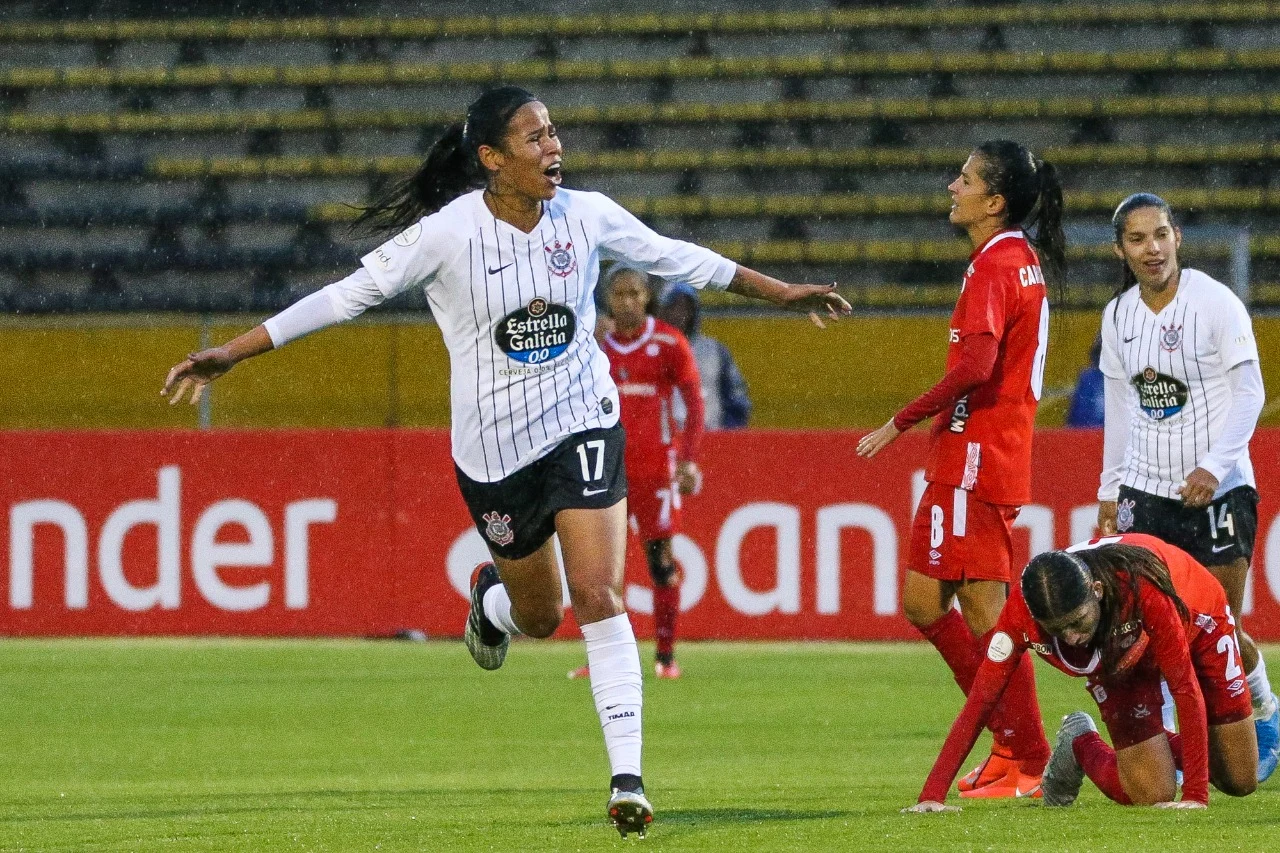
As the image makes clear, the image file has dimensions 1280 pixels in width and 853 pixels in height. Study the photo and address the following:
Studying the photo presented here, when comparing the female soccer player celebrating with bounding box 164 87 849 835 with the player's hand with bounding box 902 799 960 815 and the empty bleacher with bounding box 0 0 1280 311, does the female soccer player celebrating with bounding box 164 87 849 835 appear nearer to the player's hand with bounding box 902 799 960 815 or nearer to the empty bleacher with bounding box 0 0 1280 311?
the player's hand with bounding box 902 799 960 815

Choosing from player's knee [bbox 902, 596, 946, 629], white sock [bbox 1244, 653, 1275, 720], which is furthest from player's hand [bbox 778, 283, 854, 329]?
white sock [bbox 1244, 653, 1275, 720]

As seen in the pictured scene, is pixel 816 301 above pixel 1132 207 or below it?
below

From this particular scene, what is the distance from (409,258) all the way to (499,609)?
1.71 m

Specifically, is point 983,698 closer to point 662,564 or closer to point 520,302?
point 520,302

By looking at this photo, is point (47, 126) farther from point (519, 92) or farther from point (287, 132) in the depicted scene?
point (519, 92)

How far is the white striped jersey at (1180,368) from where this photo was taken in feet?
24.0

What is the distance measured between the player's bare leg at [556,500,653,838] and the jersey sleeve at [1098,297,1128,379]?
237 cm

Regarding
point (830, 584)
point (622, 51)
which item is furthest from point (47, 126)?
point (830, 584)

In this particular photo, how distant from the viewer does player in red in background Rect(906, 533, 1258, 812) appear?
5844mm

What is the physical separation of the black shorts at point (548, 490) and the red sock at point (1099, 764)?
66.2 inches

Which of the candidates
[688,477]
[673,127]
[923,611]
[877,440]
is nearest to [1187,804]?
[923,611]

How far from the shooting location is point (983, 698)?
233 inches

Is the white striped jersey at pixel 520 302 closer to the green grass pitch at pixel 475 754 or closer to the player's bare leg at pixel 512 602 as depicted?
the player's bare leg at pixel 512 602

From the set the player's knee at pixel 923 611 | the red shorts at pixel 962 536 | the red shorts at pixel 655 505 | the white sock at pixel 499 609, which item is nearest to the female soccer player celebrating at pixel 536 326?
the white sock at pixel 499 609
